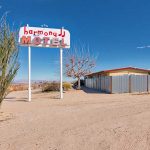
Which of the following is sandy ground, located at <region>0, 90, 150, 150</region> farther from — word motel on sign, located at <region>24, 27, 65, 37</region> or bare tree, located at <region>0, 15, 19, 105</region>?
word motel on sign, located at <region>24, 27, 65, 37</region>

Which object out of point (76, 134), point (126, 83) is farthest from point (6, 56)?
point (126, 83)

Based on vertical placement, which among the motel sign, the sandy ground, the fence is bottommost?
the sandy ground

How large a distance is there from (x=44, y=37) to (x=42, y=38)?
185mm

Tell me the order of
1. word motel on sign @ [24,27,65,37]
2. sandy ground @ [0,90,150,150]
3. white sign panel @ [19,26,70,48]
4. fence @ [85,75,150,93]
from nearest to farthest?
sandy ground @ [0,90,150,150] < white sign panel @ [19,26,70,48] < word motel on sign @ [24,27,65,37] < fence @ [85,75,150,93]

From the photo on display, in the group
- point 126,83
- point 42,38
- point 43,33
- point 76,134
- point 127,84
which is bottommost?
point 76,134

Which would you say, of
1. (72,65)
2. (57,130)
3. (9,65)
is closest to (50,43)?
(9,65)

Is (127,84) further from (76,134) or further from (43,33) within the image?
(76,134)

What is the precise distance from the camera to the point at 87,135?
7016 mm

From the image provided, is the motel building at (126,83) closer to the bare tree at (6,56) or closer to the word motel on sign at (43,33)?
the word motel on sign at (43,33)

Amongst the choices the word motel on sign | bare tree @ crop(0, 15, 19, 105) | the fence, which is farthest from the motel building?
bare tree @ crop(0, 15, 19, 105)

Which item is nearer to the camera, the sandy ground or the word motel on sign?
the sandy ground

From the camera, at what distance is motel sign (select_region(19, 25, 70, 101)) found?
19.7 metres

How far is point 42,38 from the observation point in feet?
66.8

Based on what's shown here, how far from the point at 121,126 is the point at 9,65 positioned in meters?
6.18
